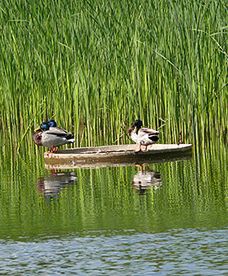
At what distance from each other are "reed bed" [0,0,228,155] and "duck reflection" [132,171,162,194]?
5.43 ft

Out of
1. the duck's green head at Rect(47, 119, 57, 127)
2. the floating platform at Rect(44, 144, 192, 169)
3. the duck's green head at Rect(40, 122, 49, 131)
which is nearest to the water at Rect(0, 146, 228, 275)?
the floating platform at Rect(44, 144, 192, 169)

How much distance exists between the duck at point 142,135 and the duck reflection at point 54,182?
45.8 inches

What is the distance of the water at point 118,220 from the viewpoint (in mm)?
7801

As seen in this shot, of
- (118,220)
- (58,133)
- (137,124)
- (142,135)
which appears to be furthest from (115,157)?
(118,220)

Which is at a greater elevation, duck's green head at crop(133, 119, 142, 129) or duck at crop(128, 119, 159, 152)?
duck's green head at crop(133, 119, 142, 129)

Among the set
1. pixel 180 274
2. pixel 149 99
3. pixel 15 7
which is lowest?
pixel 180 274

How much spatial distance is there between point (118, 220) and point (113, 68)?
225 inches

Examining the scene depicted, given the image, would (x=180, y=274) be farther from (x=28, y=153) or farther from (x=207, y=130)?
(x=28, y=153)

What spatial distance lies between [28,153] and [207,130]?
2323mm

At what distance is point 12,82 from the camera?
15703mm

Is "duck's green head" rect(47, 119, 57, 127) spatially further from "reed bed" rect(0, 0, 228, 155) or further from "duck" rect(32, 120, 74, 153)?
"reed bed" rect(0, 0, 228, 155)

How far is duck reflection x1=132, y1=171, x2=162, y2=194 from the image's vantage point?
448 inches

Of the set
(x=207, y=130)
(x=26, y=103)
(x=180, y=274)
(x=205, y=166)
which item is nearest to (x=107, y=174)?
(x=205, y=166)

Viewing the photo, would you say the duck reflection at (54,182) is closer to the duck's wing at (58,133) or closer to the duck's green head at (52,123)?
the duck's wing at (58,133)
